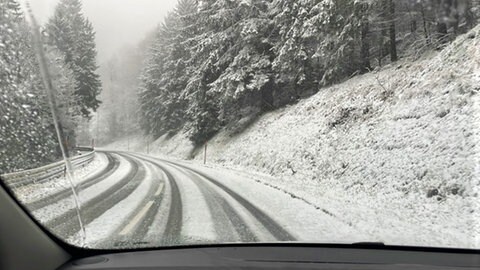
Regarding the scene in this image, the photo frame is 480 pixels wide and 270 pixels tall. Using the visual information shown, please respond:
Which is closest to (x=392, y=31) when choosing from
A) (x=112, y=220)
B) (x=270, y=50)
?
(x=270, y=50)

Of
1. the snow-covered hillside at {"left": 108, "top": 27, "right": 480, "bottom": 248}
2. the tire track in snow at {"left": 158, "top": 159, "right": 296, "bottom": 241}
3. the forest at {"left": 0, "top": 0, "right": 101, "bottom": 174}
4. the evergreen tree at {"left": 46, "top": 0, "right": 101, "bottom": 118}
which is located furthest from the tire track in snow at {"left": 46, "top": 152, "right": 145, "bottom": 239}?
the tire track in snow at {"left": 158, "top": 159, "right": 296, "bottom": 241}

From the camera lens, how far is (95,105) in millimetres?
4387

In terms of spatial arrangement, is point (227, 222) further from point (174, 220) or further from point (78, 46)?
point (78, 46)

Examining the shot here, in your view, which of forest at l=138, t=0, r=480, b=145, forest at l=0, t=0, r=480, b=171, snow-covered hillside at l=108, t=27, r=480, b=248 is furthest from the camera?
forest at l=138, t=0, r=480, b=145

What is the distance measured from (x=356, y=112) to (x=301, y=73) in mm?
5315

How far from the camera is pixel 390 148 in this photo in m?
12.0

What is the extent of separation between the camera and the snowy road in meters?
4.52

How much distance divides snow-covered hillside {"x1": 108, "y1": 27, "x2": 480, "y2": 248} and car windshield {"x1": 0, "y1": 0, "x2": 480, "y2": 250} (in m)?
0.06

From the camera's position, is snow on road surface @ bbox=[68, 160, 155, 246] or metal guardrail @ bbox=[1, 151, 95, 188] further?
snow on road surface @ bbox=[68, 160, 155, 246]

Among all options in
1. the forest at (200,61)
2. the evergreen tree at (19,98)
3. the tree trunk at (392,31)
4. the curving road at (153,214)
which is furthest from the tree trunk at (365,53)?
the evergreen tree at (19,98)

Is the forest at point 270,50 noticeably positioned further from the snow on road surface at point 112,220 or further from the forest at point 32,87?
the forest at point 32,87

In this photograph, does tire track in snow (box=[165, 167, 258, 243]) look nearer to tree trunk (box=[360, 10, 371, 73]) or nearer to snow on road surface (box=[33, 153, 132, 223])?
snow on road surface (box=[33, 153, 132, 223])

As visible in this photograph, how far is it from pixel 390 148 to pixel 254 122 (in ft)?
32.0

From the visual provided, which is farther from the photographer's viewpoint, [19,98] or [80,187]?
[80,187]
